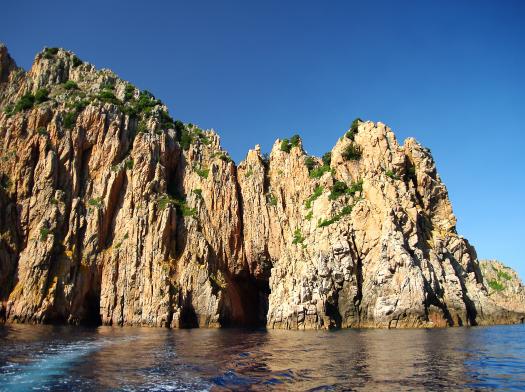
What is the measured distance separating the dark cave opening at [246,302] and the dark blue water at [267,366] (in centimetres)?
3806

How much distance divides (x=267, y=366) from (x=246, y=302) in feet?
192

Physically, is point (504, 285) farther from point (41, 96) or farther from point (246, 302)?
point (41, 96)

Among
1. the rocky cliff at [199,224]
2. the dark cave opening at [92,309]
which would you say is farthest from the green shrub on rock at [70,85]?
the dark cave opening at [92,309]

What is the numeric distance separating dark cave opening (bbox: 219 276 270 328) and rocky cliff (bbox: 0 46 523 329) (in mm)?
352

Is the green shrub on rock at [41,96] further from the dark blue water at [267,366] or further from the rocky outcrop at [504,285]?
the rocky outcrop at [504,285]

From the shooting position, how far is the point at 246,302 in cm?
7881

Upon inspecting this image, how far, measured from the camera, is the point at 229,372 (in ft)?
64.3

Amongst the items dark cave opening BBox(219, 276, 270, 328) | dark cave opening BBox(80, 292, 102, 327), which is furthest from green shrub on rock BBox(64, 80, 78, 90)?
dark cave opening BBox(219, 276, 270, 328)

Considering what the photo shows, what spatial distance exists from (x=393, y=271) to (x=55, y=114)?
58550mm

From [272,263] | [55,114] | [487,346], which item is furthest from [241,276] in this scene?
[487,346]

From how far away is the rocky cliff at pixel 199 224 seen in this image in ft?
179

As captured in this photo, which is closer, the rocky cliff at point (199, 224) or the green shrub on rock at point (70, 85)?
the rocky cliff at point (199, 224)

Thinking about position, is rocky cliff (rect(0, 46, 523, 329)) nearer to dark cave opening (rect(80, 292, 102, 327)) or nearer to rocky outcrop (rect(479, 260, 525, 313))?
dark cave opening (rect(80, 292, 102, 327))

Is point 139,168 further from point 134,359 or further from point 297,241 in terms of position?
point 134,359
